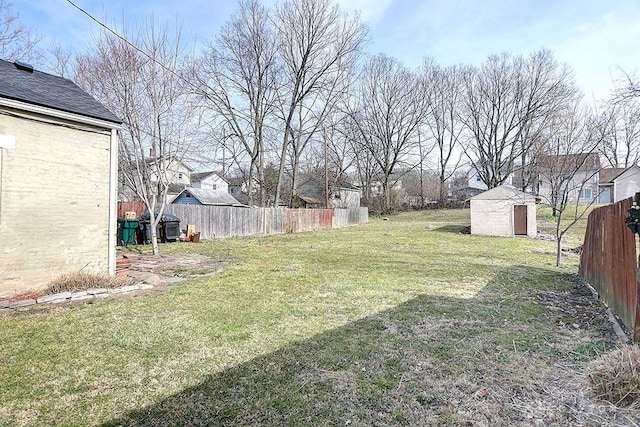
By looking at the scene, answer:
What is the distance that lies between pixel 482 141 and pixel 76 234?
37.4 meters

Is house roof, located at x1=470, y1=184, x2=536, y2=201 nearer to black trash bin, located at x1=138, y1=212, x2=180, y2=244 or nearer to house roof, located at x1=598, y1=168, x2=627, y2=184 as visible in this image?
black trash bin, located at x1=138, y1=212, x2=180, y2=244

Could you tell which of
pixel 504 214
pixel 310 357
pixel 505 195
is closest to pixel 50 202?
pixel 310 357

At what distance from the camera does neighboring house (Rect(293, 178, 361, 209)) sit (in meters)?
36.6

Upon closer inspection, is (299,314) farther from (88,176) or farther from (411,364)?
(88,176)

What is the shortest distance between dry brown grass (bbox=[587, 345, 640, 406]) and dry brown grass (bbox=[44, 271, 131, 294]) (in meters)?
6.49

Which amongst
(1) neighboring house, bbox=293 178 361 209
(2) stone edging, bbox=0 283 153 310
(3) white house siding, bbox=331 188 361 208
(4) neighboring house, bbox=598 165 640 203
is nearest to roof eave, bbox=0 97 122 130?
(2) stone edging, bbox=0 283 153 310

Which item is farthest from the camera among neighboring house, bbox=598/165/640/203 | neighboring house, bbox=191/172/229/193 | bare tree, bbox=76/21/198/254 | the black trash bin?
neighboring house, bbox=191/172/229/193

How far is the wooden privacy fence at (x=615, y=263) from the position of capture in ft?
12.3

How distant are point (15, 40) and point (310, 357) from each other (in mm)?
A: 18060

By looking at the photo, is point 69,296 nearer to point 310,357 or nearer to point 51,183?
point 51,183

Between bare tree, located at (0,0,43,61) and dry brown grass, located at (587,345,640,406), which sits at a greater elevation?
bare tree, located at (0,0,43,61)

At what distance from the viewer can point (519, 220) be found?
Result: 18.3m

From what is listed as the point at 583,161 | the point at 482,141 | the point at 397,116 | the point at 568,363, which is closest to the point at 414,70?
the point at 397,116

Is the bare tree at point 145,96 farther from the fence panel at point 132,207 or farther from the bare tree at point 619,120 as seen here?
the bare tree at point 619,120
